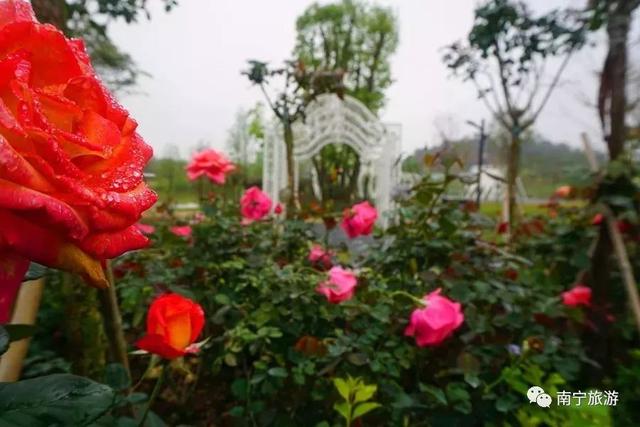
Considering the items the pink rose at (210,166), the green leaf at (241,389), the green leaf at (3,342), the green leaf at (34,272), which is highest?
the pink rose at (210,166)

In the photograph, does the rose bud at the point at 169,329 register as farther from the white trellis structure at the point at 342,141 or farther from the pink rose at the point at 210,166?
the white trellis structure at the point at 342,141

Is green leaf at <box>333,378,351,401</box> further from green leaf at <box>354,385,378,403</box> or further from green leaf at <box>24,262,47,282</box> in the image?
green leaf at <box>24,262,47,282</box>

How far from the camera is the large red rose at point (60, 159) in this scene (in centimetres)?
19

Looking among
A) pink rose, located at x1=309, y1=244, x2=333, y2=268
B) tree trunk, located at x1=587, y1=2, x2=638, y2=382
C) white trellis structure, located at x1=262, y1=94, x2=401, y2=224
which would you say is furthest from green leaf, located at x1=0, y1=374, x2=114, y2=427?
white trellis structure, located at x1=262, y1=94, x2=401, y2=224

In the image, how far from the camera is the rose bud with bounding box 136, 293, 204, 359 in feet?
1.56

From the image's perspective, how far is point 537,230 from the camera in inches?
80.3

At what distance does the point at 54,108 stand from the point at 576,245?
71.3 inches

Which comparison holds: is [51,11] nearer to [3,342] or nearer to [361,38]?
[3,342]

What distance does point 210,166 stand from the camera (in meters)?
1.60

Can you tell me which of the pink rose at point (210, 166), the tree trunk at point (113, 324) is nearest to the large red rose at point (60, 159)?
the tree trunk at point (113, 324)

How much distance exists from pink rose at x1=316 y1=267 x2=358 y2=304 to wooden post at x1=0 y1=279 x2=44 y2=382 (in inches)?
19.0

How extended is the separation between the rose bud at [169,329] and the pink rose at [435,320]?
1.57ft

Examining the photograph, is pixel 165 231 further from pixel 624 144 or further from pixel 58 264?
pixel 624 144

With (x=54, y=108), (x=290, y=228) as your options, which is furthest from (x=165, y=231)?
(x=54, y=108)
